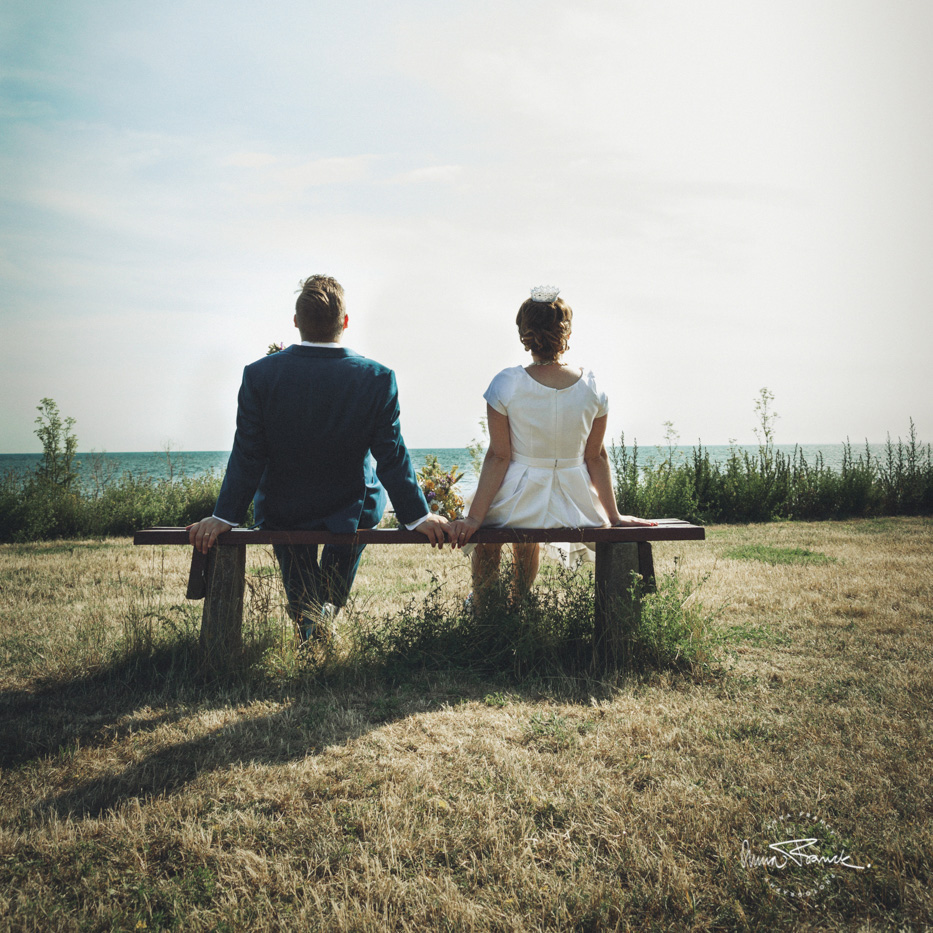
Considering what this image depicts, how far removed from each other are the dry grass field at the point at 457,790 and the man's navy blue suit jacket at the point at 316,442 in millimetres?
613

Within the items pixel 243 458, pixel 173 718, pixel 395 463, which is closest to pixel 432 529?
pixel 395 463

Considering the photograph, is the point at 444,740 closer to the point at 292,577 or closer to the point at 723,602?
the point at 292,577

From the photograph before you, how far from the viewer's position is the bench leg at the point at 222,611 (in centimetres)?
344

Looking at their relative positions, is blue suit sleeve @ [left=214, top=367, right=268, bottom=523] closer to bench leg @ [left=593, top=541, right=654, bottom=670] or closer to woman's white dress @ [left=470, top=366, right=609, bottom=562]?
woman's white dress @ [left=470, top=366, right=609, bottom=562]

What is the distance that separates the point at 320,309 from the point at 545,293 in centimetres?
125

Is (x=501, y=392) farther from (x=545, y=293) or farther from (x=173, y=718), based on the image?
(x=173, y=718)

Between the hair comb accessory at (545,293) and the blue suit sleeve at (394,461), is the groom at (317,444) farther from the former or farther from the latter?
the hair comb accessory at (545,293)

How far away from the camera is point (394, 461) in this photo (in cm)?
353

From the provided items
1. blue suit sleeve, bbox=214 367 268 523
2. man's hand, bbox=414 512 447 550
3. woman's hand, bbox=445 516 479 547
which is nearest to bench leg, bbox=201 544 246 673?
blue suit sleeve, bbox=214 367 268 523

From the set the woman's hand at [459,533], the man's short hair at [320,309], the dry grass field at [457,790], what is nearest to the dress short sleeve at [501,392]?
the woman's hand at [459,533]

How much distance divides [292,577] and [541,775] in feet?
6.19

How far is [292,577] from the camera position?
3.77m

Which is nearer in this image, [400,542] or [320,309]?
[400,542]

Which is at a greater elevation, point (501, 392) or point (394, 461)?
point (501, 392)
